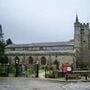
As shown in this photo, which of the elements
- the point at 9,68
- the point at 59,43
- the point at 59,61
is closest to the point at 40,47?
the point at 59,43

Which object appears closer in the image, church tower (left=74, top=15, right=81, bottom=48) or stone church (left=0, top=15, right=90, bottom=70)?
stone church (left=0, top=15, right=90, bottom=70)

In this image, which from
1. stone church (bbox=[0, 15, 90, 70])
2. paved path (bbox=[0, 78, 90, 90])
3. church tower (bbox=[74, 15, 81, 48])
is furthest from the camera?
church tower (bbox=[74, 15, 81, 48])

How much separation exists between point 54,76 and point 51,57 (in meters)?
63.0

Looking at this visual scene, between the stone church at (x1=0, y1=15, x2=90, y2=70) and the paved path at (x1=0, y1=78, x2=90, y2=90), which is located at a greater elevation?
the stone church at (x1=0, y1=15, x2=90, y2=70)

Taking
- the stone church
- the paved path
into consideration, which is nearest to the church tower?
the stone church

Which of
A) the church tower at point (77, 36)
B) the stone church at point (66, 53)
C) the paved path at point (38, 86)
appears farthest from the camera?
the church tower at point (77, 36)

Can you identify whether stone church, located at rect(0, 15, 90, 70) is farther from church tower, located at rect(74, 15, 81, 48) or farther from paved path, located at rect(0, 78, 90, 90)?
paved path, located at rect(0, 78, 90, 90)

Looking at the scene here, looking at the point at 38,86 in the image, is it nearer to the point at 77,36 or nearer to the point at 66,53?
the point at 66,53

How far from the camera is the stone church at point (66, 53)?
104 meters

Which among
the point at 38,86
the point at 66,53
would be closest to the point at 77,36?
the point at 66,53

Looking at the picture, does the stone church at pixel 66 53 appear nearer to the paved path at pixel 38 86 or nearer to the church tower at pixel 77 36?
the church tower at pixel 77 36

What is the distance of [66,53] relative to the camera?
10500cm

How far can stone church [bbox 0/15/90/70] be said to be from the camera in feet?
343

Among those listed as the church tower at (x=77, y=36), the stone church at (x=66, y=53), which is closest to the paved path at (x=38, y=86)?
the stone church at (x=66, y=53)
